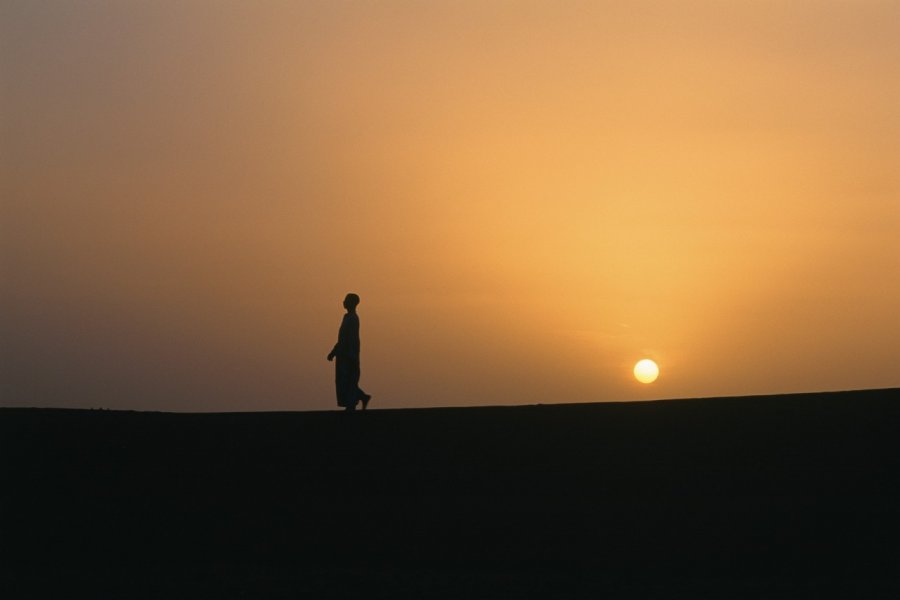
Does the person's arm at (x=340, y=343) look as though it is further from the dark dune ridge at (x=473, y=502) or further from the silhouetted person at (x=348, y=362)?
the dark dune ridge at (x=473, y=502)

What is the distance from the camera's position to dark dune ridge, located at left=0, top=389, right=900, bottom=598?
43.0ft

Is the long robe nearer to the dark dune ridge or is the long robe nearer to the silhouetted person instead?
the silhouetted person

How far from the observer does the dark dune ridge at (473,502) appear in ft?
43.0

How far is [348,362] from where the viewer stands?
66.4 ft

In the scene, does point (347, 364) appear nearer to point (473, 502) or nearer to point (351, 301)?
point (351, 301)

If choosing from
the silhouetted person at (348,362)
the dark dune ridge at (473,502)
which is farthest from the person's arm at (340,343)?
the dark dune ridge at (473,502)

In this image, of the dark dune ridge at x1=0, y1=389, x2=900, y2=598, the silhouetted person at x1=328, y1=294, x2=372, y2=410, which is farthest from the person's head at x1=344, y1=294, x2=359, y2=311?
the dark dune ridge at x1=0, y1=389, x2=900, y2=598

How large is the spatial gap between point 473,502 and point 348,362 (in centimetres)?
545

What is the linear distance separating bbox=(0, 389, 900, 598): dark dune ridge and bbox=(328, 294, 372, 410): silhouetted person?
6.02 ft

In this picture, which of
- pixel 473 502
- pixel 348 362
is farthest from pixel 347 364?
pixel 473 502

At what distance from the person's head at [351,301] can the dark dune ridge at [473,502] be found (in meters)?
2.34

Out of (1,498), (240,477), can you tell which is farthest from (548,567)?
(1,498)

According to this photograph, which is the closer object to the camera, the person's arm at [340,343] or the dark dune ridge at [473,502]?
the dark dune ridge at [473,502]

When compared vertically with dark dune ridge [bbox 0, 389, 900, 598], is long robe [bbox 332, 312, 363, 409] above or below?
above
